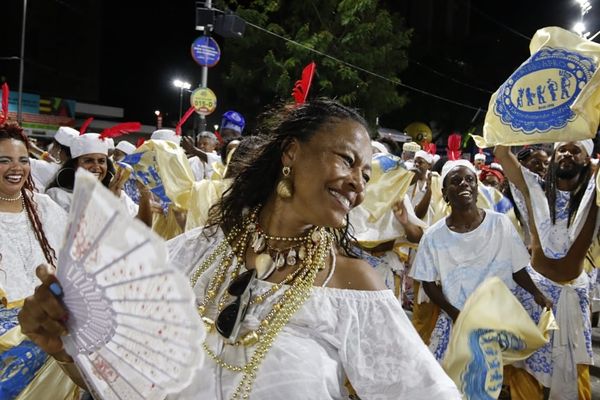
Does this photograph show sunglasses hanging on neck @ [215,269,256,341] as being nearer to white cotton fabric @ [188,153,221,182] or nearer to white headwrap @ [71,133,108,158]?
white headwrap @ [71,133,108,158]

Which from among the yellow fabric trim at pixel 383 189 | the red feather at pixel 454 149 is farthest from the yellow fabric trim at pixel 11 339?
the red feather at pixel 454 149

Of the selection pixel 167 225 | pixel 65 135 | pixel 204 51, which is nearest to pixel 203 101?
pixel 204 51

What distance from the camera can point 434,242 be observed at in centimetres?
445

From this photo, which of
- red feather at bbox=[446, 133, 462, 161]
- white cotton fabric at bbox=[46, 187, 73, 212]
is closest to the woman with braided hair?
white cotton fabric at bbox=[46, 187, 73, 212]

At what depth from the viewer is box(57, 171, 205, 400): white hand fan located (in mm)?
1069

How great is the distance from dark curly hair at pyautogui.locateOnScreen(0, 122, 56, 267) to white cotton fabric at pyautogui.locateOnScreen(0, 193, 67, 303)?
21mm

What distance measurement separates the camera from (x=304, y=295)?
5.56 feet

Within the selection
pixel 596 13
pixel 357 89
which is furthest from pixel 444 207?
pixel 357 89

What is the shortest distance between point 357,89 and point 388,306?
838 inches

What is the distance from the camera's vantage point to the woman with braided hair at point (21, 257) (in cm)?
287

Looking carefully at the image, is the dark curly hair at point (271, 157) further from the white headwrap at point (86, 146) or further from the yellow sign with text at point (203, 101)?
the yellow sign with text at point (203, 101)

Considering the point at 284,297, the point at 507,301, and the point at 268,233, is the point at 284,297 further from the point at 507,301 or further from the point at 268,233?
the point at 507,301

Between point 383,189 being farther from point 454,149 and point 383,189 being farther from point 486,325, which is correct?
point 486,325

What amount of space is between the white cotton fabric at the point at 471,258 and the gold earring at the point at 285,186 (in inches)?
108
